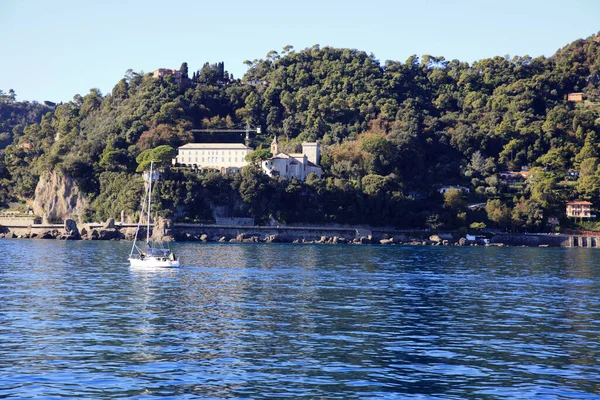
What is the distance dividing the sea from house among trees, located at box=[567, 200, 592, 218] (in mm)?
68436

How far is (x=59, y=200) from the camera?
117312 mm

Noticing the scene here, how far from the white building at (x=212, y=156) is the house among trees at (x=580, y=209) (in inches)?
1880

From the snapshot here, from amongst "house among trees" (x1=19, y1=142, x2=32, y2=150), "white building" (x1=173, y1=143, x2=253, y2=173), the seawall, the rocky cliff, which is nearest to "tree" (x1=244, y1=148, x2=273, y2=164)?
"white building" (x1=173, y1=143, x2=253, y2=173)

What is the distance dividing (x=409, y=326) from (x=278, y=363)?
8.54 metres

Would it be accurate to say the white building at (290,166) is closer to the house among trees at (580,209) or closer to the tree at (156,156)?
the tree at (156,156)

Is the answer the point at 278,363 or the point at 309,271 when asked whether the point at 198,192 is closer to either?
the point at 309,271

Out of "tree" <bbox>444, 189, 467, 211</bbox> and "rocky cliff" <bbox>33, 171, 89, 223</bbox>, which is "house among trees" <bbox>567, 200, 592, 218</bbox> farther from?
"rocky cliff" <bbox>33, 171, 89, 223</bbox>

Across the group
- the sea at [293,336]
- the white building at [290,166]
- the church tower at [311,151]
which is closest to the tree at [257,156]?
the white building at [290,166]

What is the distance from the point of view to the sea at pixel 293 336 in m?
20.3

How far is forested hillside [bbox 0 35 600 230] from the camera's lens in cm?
11044

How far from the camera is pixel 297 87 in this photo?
154m

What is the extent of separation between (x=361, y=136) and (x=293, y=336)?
108m

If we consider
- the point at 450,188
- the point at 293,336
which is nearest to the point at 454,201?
the point at 450,188

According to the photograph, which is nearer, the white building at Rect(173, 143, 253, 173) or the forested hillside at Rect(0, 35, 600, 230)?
the forested hillside at Rect(0, 35, 600, 230)
